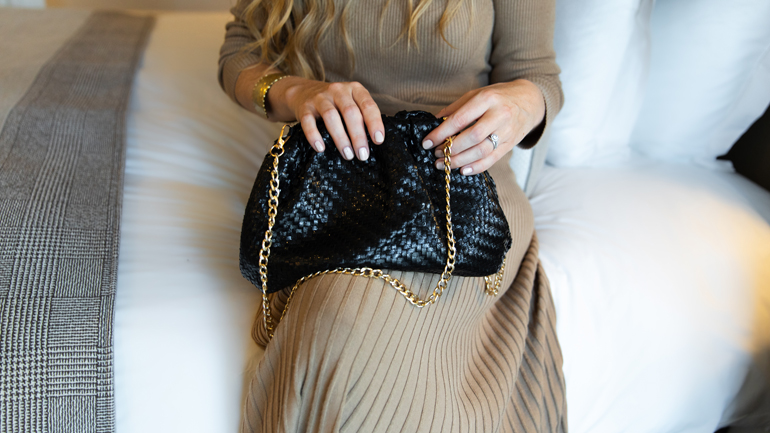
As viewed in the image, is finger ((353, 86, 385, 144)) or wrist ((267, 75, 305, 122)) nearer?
finger ((353, 86, 385, 144))

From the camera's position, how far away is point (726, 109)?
1025mm

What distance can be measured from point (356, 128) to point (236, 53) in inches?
17.8

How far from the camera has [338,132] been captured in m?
0.53

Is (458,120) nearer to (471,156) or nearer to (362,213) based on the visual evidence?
(471,156)

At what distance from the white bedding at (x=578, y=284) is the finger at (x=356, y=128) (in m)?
0.27

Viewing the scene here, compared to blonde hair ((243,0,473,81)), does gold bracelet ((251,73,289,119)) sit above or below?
below

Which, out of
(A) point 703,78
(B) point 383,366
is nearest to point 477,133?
(B) point 383,366

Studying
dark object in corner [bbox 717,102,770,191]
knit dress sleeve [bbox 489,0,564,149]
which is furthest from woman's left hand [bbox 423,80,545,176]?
dark object in corner [bbox 717,102,770,191]

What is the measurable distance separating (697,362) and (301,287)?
26.3 inches

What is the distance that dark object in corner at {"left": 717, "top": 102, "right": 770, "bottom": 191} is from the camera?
3.50 feet

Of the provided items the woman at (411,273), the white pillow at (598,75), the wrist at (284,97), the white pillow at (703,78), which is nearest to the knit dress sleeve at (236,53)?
the woman at (411,273)

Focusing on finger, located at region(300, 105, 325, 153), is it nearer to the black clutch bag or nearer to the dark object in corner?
the black clutch bag

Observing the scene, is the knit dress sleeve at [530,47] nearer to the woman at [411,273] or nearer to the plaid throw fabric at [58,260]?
the woman at [411,273]

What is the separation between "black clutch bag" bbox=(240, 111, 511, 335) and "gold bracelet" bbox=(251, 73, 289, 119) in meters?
0.22
